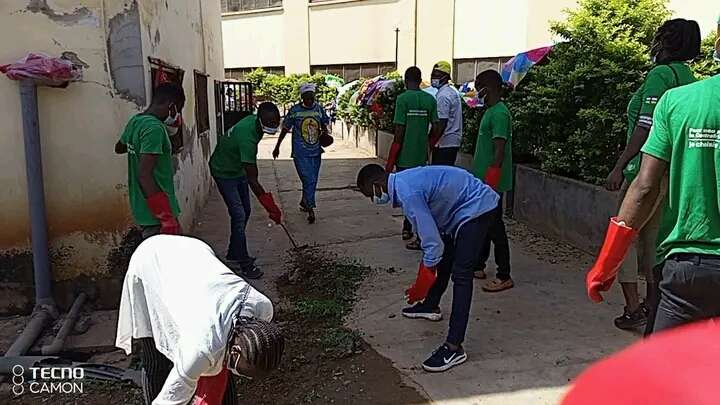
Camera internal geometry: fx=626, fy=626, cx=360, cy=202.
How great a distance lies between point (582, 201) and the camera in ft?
19.5

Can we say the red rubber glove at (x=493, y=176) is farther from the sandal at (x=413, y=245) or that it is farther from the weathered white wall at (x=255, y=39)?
the weathered white wall at (x=255, y=39)

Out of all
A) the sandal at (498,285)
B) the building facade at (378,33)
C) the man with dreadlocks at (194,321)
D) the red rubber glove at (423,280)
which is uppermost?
the building facade at (378,33)

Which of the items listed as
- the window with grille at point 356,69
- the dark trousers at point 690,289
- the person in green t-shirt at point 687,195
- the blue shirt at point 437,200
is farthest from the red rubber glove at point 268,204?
the window with grille at point 356,69

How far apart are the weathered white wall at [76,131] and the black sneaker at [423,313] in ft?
7.31

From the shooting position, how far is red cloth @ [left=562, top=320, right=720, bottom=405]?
0.93 meters

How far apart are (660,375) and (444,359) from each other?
2.84 meters

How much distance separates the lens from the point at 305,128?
7.65m

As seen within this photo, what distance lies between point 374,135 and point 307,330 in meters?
9.78

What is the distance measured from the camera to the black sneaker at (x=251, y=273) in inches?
221

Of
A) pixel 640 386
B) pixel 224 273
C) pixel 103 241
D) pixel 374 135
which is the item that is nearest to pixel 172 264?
pixel 224 273

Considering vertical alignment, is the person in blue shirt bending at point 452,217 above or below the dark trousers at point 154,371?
above

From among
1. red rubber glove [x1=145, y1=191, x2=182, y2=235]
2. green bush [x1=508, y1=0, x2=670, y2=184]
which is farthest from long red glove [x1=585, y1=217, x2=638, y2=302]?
green bush [x1=508, y1=0, x2=670, y2=184]

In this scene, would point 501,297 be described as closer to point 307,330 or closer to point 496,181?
point 496,181

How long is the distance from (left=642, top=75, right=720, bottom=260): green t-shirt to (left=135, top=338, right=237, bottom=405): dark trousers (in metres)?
1.93
